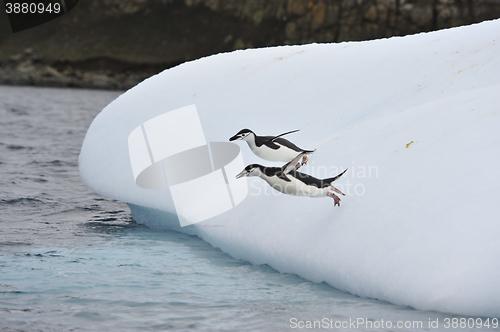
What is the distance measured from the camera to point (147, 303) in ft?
9.62

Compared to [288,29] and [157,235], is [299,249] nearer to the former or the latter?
[157,235]

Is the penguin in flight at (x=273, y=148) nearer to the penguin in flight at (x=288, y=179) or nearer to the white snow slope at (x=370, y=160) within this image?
the penguin in flight at (x=288, y=179)

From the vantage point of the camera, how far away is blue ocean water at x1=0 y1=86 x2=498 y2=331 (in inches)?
104

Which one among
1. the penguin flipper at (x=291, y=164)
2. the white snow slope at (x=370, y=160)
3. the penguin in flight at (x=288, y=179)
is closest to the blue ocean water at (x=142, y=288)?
the white snow slope at (x=370, y=160)

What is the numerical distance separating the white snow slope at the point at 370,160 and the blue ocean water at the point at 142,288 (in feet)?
0.46

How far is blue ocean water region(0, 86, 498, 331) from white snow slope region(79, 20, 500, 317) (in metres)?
0.14

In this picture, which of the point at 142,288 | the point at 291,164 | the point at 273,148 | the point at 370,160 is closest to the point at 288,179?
the point at 291,164

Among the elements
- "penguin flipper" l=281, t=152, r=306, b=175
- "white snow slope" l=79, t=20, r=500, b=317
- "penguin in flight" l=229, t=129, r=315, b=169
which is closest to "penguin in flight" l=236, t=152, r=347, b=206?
"penguin flipper" l=281, t=152, r=306, b=175

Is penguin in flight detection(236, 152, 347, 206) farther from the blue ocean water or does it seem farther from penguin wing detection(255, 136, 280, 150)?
the blue ocean water

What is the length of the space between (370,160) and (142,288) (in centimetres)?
166

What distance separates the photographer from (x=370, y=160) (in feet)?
10.6

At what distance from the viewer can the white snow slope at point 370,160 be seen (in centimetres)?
261

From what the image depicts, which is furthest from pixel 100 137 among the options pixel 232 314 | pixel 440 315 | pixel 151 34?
pixel 151 34

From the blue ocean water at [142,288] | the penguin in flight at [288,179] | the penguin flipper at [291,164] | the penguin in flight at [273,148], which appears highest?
the penguin in flight at [273,148]
